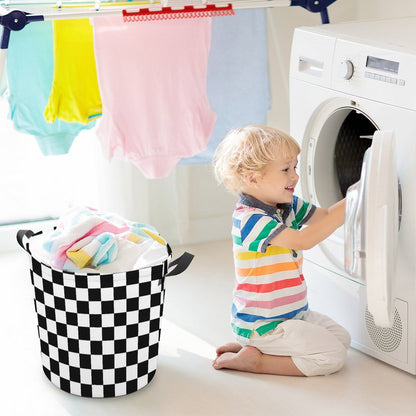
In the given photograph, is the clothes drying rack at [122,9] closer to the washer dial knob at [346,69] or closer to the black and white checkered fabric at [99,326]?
the washer dial knob at [346,69]

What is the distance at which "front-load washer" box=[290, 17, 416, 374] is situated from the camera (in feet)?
5.16

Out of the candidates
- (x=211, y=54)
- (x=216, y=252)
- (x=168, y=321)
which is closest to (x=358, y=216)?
(x=168, y=321)

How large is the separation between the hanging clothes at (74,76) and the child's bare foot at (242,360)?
81 cm

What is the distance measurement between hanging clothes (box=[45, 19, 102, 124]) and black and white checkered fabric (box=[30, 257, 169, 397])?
58 cm

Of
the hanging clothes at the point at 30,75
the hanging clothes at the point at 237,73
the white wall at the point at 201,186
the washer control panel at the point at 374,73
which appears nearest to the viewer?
the washer control panel at the point at 374,73

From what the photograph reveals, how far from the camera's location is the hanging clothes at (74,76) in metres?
2.24

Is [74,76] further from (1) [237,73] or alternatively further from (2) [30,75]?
(1) [237,73]

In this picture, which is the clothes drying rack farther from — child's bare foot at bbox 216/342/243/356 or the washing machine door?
child's bare foot at bbox 216/342/243/356

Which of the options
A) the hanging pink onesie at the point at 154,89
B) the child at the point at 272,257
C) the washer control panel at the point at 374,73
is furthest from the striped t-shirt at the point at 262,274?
the hanging pink onesie at the point at 154,89

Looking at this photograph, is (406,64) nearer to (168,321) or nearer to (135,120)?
(135,120)

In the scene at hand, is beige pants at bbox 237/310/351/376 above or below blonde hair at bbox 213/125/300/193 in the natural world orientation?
below

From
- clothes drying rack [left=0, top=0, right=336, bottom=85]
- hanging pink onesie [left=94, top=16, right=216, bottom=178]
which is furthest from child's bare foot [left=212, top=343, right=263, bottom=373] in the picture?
clothes drying rack [left=0, top=0, right=336, bottom=85]

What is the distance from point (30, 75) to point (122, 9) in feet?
1.17

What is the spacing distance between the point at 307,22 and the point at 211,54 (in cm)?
54
